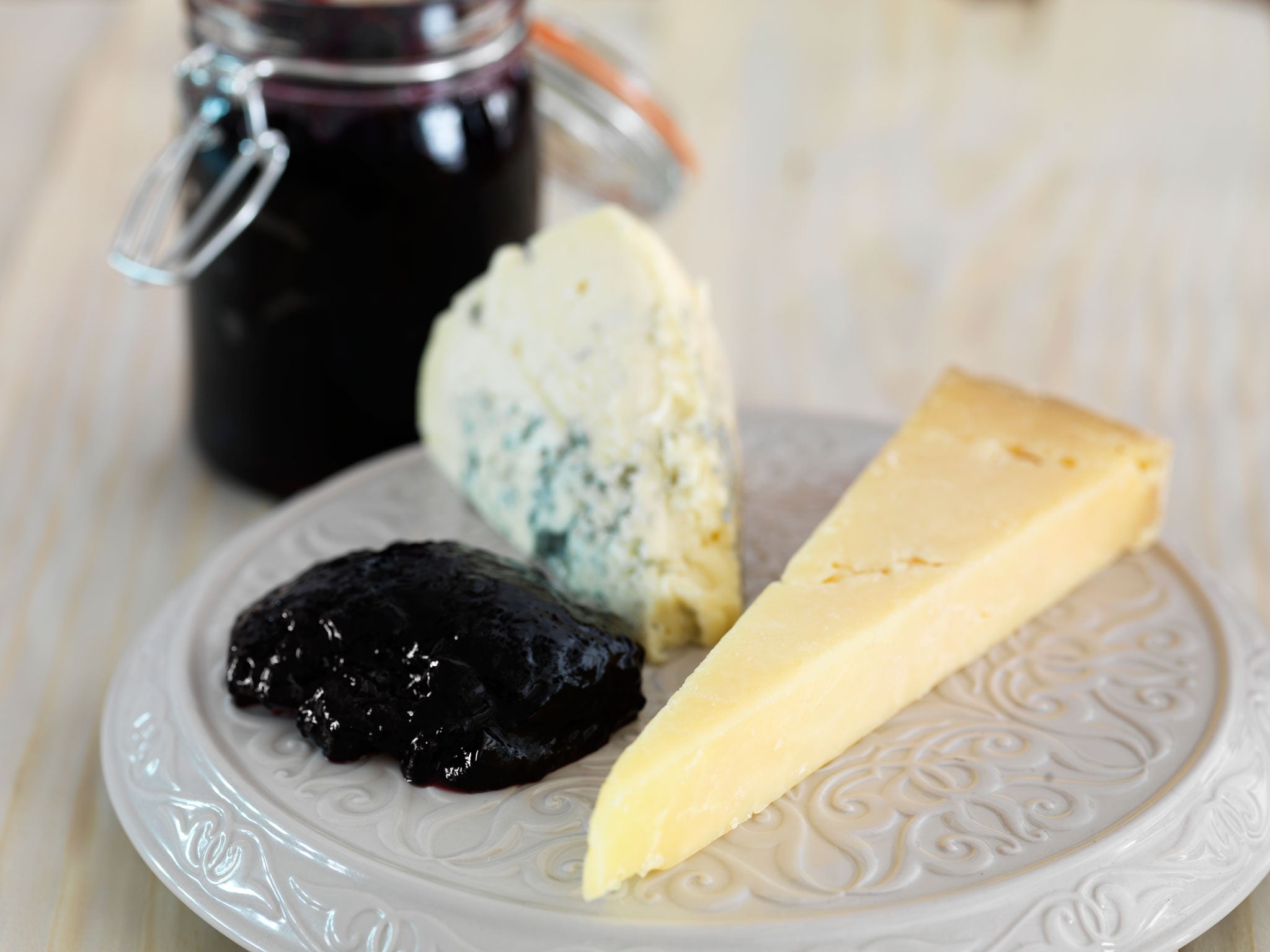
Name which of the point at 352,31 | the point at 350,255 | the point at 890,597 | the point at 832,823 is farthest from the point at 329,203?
the point at 832,823

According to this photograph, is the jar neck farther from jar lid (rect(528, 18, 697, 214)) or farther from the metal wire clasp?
jar lid (rect(528, 18, 697, 214))

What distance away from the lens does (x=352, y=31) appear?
1.32 meters

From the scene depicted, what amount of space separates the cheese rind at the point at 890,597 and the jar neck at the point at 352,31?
0.58 metres

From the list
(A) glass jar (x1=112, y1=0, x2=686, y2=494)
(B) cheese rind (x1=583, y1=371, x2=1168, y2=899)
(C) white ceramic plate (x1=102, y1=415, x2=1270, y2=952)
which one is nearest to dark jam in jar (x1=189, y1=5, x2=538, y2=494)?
(A) glass jar (x1=112, y1=0, x2=686, y2=494)

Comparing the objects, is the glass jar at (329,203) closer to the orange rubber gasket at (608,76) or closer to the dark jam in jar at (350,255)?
the dark jam in jar at (350,255)

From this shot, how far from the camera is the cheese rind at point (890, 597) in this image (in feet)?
3.04

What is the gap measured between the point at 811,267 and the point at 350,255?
968mm

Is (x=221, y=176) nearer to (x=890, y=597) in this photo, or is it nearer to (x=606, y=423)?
(x=606, y=423)

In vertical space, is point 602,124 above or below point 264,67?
below

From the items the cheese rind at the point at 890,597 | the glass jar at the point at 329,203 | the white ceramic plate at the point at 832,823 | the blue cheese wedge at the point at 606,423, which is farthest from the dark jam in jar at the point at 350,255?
the cheese rind at the point at 890,597

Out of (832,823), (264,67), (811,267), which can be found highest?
(264,67)

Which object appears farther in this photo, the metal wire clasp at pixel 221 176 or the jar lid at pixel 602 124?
the jar lid at pixel 602 124

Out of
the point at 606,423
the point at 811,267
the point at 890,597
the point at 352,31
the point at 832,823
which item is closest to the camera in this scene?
the point at 832,823

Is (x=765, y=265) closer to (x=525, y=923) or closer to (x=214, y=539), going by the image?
(x=214, y=539)
